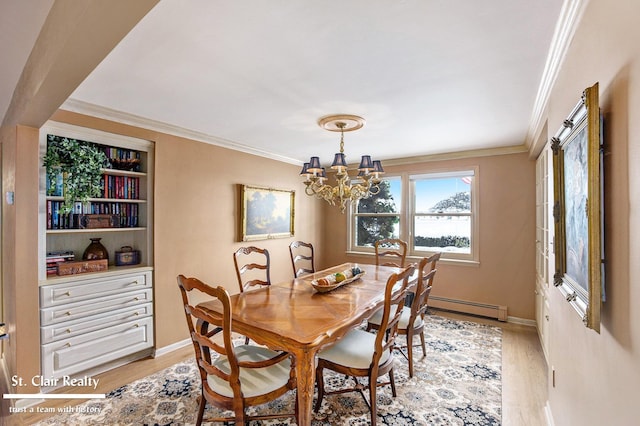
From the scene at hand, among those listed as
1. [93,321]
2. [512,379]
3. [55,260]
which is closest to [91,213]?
[55,260]

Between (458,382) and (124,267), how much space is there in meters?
3.30

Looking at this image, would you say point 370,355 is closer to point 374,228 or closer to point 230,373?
point 230,373

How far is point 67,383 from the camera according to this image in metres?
2.45

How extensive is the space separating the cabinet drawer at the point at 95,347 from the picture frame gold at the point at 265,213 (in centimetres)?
153

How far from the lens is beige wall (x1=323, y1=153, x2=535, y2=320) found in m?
3.84

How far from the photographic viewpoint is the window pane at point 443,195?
4371 mm

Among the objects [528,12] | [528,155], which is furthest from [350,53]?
[528,155]

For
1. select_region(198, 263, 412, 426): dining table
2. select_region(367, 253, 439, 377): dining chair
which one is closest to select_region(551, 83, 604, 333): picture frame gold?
select_region(367, 253, 439, 377): dining chair

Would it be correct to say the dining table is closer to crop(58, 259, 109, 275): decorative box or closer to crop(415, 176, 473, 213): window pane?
crop(58, 259, 109, 275): decorative box

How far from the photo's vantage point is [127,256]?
9.89ft

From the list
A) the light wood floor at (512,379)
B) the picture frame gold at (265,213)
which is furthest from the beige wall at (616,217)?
the picture frame gold at (265,213)

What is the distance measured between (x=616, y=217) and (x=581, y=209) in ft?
0.79

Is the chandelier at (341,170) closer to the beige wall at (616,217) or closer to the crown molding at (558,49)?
the crown molding at (558,49)

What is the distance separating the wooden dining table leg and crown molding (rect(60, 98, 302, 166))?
2.71 metres
